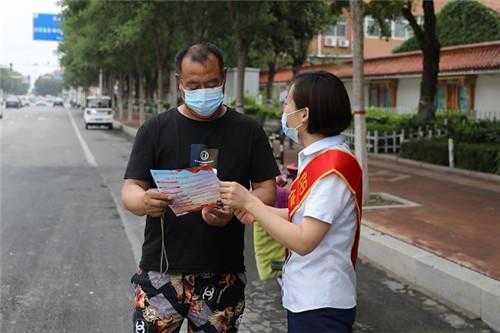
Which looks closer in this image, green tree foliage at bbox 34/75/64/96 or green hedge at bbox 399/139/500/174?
green hedge at bbox 399/139/500/174

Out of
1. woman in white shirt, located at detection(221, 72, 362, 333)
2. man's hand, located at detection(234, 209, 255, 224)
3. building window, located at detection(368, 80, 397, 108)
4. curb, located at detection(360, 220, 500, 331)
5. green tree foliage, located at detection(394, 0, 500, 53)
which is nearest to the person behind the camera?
woman in white shirt, located at detection(221, 72, 362, 333)

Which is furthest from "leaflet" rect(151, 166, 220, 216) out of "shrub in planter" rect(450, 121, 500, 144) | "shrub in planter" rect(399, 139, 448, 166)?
"shrub in planter" rect(450, 121, 500, 144)

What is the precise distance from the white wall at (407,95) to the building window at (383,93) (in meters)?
0.27

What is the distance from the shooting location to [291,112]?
2.27 m

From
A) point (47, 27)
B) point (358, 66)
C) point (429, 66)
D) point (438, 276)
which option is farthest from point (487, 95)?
point (47, 27)

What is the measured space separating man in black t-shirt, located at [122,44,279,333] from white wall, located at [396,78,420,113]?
25394 mm

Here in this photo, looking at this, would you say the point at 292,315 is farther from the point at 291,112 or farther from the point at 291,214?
the point at 291,112

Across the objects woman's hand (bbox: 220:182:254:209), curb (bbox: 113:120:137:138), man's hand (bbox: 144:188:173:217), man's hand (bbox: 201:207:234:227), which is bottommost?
curb (bbox: 113:120:137:138)

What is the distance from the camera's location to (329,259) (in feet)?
7.30

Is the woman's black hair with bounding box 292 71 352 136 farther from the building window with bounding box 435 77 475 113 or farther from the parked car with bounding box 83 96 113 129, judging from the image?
the parked car with bounding box 83 96 113 129

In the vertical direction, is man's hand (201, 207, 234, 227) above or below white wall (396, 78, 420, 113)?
below

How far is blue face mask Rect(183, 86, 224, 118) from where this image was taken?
247cm

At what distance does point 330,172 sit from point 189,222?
665 mm

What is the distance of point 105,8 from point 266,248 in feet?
60.5
